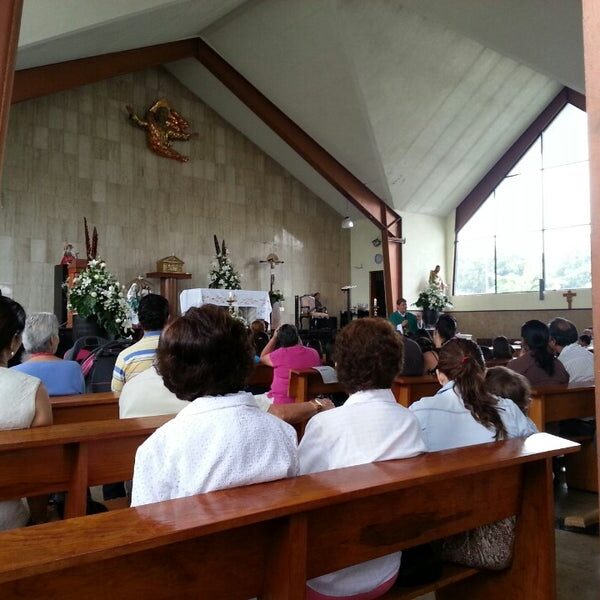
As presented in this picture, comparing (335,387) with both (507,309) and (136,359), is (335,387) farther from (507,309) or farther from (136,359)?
(507,309)

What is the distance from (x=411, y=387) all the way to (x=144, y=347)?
5.97ft

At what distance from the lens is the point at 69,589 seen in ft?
3.14

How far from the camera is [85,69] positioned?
28.9ft

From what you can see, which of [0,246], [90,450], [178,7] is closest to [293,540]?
[90,450]

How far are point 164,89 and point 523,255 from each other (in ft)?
26.9

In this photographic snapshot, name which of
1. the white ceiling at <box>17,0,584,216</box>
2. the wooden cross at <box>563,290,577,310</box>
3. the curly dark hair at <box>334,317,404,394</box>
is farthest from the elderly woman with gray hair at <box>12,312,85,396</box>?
the wooden cross at <box>563,290,577,310</box>

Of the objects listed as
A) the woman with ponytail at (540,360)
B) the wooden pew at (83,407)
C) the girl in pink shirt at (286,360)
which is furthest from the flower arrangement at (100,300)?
the woman with ponytail at (540,360)

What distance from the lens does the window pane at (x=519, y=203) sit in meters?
11.6

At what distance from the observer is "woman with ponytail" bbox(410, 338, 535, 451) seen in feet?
6.98

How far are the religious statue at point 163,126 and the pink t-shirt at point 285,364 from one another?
27.0 ft

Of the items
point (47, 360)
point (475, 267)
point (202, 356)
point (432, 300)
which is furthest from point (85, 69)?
point (202, 356)

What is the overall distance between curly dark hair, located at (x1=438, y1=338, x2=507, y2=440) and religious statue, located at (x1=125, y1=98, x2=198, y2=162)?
1006cm

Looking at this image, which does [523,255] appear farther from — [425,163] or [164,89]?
[164,89]

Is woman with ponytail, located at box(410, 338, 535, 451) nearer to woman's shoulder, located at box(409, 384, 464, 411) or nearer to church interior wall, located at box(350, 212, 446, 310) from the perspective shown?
woman's shoulder, located at box(409, 384, 464, 411)
